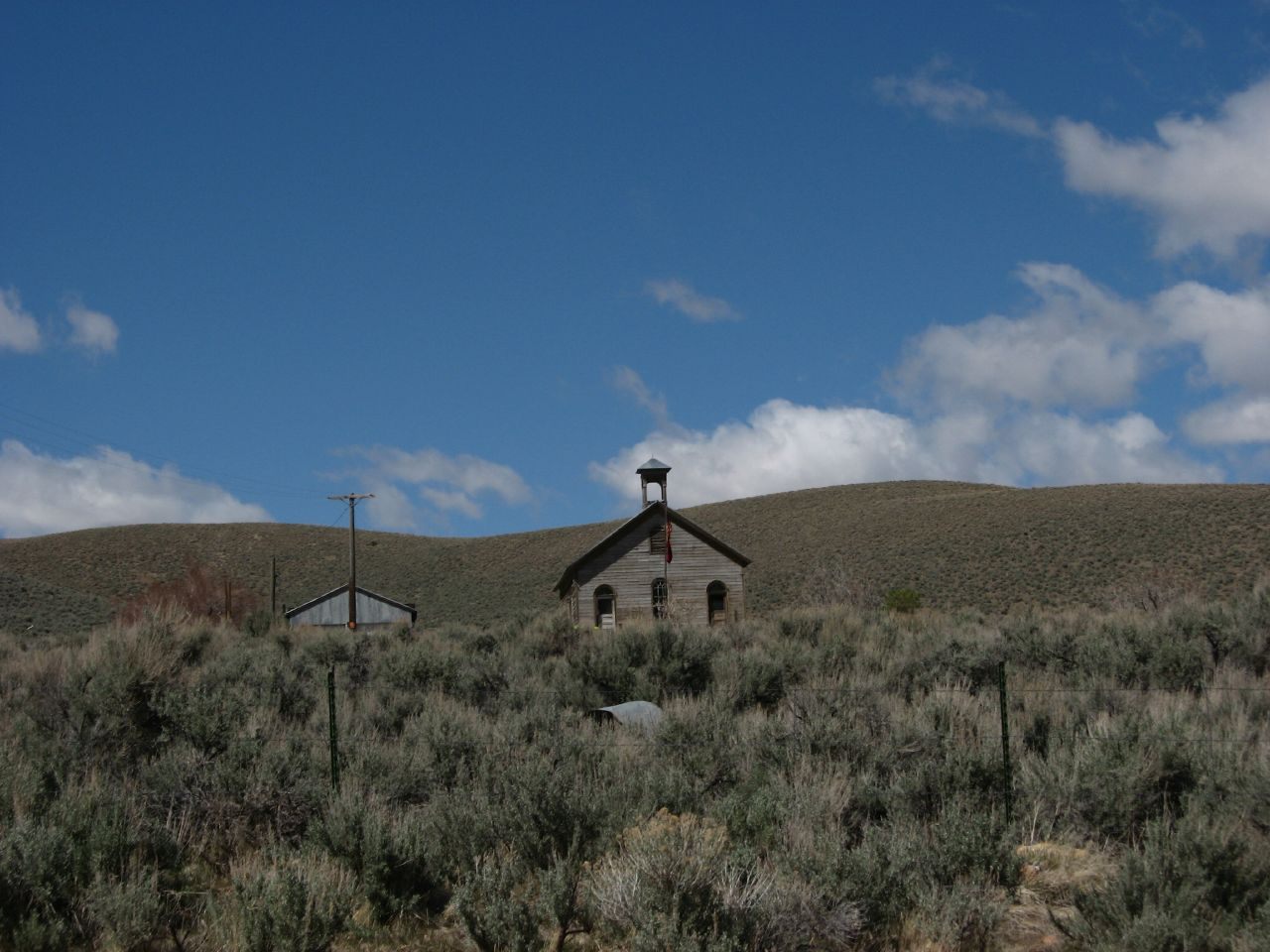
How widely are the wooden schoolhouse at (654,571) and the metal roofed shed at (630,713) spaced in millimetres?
23517

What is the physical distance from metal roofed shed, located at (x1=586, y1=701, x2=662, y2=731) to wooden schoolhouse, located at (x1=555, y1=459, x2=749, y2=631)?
2352 centimetres

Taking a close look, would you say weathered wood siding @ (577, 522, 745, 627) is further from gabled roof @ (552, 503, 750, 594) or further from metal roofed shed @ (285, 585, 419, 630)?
metal roofed shed @ (285, 585, 419, 630)

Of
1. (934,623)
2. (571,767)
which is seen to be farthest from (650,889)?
(934,623)

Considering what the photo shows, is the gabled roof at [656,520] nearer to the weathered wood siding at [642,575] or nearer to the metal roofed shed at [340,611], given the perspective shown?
the weathered wood siding at [642,575]

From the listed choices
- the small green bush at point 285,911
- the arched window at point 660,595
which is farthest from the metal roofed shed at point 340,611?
the small green bush at point 285,911

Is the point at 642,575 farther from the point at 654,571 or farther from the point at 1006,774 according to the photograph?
the point at 1006,774

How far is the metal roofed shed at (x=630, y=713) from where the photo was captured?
13.5m

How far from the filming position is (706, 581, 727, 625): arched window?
128 ft

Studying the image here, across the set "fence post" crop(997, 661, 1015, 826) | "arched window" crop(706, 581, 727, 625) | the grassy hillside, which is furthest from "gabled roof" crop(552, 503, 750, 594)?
"fence post" crop(997, 661, 1015, 826)

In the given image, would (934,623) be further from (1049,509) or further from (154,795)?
(1049,509)

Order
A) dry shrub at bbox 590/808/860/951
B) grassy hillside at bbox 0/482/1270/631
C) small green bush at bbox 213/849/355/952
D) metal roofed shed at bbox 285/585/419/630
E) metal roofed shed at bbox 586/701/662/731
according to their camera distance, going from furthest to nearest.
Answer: grassy hillside at bbox 0/482/1270/631 → metal roofed shed at bbox 285/585/419/630 → metal roofed shed at bbox 586/701/662/731 → small green bush at bbox 213/849/355/952 → dry shrub at bbox 590/808/860/951

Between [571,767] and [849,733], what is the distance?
10.1 feet

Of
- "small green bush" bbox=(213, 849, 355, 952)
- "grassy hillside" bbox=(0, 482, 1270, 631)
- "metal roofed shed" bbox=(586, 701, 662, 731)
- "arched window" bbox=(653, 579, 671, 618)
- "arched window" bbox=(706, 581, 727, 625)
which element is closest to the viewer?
"small green bush" bbox=(213, 849, 355, 952)

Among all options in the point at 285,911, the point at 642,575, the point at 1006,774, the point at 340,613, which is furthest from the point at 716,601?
the point at 285,911
